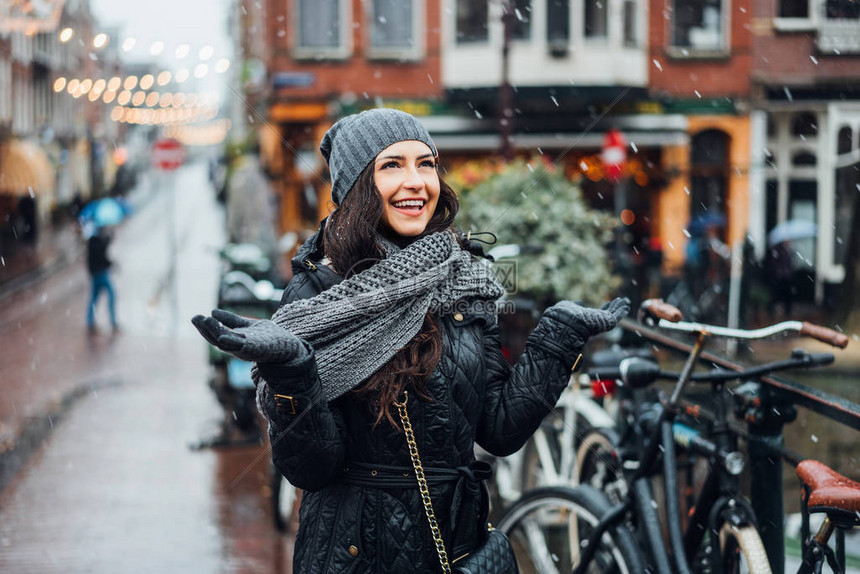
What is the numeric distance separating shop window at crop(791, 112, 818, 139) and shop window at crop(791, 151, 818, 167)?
35cm

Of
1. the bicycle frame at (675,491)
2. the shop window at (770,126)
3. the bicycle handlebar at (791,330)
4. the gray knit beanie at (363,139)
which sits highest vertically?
the shop window at (770,126)

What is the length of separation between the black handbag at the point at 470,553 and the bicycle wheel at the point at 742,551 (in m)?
0.75

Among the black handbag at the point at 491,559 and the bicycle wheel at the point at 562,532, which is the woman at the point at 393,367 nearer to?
the black handbag at the point at 491,559

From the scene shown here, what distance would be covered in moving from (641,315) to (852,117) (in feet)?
52.7

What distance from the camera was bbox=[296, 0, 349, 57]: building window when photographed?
773 inches

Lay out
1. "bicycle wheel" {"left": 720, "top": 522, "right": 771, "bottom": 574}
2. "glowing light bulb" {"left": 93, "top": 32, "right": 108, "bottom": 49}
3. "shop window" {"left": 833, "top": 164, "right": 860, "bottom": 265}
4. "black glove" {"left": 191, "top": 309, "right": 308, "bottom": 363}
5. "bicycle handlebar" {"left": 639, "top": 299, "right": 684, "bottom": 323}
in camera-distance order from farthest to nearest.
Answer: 1. "shop window" {"left": 833, "top": 164, "right": 860, "bottom": 265}
2. "glowing light bulb" {"left": 93, "top": 32, "right": 108, "bottom": 49}
3. "bicycle handlebar" {"left": 639, "top": 299, "right": 684, "bottom": 323}
4. "bicycle wheel" {"left": 720, "top": 522, "right": 771, "bottom": 574}
5. "black glove" {"left": 191, "top": 309, "right": 308, "bottom": 363}

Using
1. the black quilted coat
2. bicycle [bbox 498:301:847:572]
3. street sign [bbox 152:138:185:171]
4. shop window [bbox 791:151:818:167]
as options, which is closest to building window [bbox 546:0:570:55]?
shop window [bbox 791:151:818:167]

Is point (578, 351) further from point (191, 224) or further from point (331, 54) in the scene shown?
point (191, 224)

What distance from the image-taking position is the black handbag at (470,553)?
7.19ft

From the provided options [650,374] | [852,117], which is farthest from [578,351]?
[852,117]

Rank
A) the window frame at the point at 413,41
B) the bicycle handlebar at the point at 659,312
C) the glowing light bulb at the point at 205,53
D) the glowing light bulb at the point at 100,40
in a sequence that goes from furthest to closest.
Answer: the window frame at the point at 413,41
the glowing light bulb at the point at 100,40
the glowing light bulb at the point at 205,53
the bicycle handlebar at the point at 659,312

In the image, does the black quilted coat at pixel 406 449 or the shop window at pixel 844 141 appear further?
the shop window at pixel 844 141

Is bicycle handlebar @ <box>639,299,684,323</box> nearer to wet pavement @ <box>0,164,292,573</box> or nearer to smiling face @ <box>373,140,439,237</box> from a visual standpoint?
smiling face @ <box>373,140,439,237</box>

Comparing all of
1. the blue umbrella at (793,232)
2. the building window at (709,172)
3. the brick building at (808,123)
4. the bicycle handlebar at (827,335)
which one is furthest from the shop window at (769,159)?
the bicycle handlebar at (827,335)
